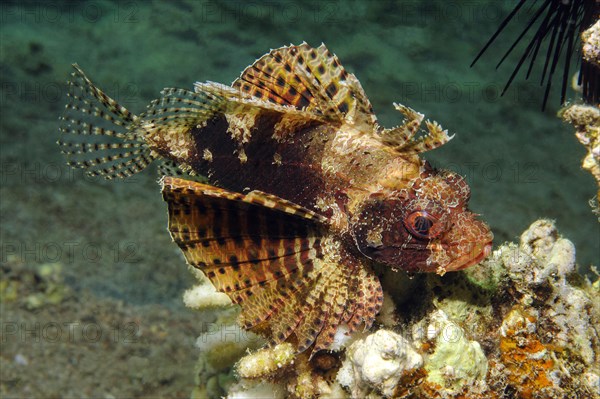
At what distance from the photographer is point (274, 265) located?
3893mm

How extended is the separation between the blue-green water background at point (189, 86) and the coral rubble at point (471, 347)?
472cm

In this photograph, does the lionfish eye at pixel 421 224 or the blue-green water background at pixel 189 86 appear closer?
the lionfish eye at pixel 421 224

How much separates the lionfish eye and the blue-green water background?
5.37m

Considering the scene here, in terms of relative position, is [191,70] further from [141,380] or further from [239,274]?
[239,274]

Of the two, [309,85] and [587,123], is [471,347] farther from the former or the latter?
[309,85]

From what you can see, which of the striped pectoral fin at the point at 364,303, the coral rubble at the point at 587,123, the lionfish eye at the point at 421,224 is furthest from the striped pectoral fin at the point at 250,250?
the coral rubble at the point at 587,123

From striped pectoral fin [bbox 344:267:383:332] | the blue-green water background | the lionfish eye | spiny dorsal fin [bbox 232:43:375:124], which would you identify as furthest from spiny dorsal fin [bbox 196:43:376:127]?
the blue-green water background

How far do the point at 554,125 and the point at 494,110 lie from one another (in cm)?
122

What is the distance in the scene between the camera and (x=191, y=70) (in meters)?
11.1

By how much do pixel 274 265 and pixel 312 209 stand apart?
638mm

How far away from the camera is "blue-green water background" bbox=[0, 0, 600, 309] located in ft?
28.3

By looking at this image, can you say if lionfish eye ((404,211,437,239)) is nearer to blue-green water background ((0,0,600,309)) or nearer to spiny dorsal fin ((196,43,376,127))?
spiny dorsal fin ((196,43,376,127))

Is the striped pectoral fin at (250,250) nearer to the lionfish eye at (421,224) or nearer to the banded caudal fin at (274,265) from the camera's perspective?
the banded caudal fin at (274,265)

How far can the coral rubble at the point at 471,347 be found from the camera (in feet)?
10.8
